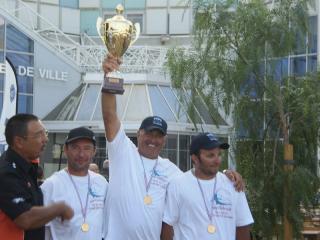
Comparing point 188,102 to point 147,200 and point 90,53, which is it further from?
point 90,53

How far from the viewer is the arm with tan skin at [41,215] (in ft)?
15.1

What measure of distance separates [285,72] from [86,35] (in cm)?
2758

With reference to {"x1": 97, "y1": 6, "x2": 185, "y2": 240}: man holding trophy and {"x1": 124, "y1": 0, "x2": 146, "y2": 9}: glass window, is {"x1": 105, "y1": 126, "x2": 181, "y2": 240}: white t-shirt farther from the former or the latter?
{"x1": 124, "y1": 0, "x2": 146, "y2": 9}: glass window

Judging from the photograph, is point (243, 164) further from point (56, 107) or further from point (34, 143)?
point (56, 107)

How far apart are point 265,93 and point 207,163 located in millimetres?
6041

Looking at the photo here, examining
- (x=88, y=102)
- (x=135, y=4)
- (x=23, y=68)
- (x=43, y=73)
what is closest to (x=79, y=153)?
(x=88, y=102)

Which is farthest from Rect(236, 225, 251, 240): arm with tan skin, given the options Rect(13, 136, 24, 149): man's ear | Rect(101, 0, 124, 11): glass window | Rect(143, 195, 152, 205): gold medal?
Rect(101, 0, 124, 11): glass window

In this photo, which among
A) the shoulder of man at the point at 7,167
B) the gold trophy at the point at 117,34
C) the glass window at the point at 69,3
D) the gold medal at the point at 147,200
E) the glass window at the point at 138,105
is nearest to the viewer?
the shoulder of man at the point at 7,167

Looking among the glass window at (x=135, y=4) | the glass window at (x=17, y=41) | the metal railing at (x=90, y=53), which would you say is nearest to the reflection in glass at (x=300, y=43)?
the metal railing at (x=90, y=53)

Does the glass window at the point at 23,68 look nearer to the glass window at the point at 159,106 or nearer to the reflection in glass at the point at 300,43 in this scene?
the glass window at the point at 159,106

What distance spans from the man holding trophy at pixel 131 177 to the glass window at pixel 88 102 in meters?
22.7

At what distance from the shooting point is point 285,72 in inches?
477

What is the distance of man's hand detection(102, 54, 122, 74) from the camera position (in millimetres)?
5922

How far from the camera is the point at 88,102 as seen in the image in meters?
29.9
